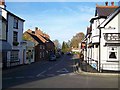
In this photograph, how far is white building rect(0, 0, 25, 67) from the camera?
116 ft

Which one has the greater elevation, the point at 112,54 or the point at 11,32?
the point at 11,32

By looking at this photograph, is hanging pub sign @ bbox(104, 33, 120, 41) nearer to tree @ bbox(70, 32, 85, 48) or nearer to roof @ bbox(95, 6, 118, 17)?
roof @ bbox(95, 6, 118, 17)

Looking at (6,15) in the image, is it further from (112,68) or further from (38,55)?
(38,55)

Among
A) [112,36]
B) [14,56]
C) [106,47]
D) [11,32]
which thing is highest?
[11,32]

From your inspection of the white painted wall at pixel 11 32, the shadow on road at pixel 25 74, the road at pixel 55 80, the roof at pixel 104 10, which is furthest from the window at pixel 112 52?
the white painted wall at pixel 11 32

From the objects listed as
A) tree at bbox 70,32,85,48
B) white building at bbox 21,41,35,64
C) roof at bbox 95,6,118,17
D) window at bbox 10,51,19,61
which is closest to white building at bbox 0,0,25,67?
window at bbox 10,51,19,61

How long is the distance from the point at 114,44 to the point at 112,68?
2.74m

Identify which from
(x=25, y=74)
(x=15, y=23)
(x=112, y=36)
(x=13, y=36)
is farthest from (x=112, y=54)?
(x=15, y=23)

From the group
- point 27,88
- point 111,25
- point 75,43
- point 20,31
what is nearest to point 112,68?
point 111,25

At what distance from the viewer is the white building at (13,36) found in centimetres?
3550

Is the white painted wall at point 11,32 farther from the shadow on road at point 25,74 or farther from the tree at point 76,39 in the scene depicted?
the tree at point 76,39

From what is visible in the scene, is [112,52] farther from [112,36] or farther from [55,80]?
[55,80]

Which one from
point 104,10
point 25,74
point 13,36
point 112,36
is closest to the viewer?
point 25,74

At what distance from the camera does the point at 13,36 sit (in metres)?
38.5
